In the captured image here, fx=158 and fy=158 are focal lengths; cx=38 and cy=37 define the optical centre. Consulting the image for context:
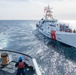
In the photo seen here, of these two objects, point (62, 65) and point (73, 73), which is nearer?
point (73, 73)

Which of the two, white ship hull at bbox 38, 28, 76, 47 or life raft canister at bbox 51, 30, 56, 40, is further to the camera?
life raft canister at bbox 51, 30, 56, 40

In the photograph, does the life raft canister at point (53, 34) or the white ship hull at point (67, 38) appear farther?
the life raft canister at point (53, 34)

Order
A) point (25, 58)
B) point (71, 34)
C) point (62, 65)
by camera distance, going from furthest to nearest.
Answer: point (71, 34) < point (62, 65) < point (25, 58)

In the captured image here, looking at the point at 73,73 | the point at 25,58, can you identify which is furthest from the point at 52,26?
the point at 25,58

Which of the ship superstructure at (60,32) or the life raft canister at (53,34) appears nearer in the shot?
the ship superstructure at (60,32)

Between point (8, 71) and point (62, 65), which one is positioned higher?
point (8, 71)

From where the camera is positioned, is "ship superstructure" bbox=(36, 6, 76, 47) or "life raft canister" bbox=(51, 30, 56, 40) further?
"life raft canister" bbox=(51, 30, 56, 40)

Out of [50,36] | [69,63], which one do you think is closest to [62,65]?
[69,63]

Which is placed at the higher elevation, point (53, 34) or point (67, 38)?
point (53, 34)

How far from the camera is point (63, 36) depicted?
152 ft

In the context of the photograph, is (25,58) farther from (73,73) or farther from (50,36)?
(50,36)

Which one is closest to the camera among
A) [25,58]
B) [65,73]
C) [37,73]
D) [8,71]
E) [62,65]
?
[37,73]

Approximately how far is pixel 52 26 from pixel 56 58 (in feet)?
86.4

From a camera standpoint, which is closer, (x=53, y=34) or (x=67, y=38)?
(x=67, y=38)
